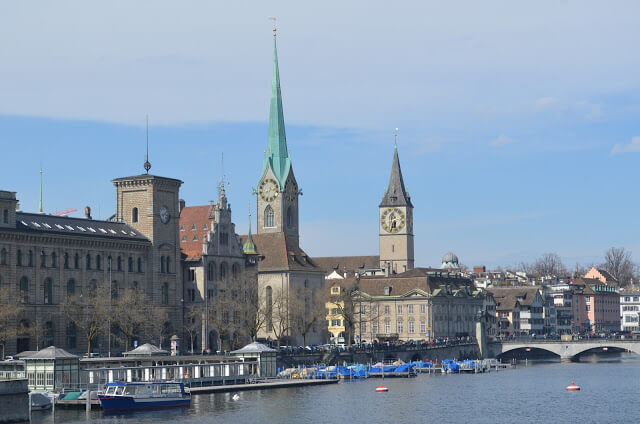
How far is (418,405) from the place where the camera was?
105 metres

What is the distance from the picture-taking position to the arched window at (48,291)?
434ft

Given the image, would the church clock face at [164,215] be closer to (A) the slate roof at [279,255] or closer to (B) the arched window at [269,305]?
(B) the arched window at [269,305]

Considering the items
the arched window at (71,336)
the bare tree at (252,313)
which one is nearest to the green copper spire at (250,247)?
the bare tree at (252,313)

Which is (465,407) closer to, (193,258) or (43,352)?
(43,352)

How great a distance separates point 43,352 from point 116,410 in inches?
309

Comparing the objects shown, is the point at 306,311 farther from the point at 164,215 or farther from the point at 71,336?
the point at 71,336

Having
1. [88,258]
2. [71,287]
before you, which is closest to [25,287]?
[71,287]

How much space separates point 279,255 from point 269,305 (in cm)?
2173

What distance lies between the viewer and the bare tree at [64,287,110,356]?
132 meters

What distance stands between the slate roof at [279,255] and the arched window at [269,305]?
2.99m

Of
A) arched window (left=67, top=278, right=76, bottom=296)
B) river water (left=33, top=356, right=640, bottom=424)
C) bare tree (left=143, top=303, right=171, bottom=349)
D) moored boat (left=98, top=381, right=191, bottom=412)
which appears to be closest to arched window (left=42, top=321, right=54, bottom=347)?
arched window (left=67, top=278, right=76, bottom=296)

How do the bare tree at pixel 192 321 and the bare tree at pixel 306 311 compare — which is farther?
the bare tree at pixel 306 311

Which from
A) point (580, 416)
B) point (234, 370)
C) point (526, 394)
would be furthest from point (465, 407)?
point (234, 370)

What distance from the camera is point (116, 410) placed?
94.8 metres
